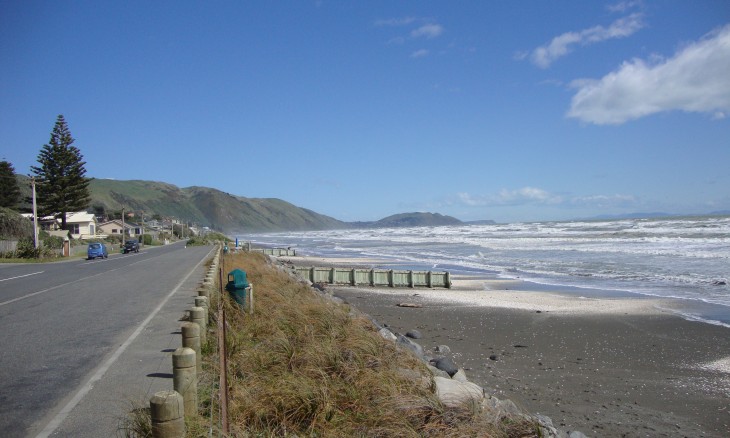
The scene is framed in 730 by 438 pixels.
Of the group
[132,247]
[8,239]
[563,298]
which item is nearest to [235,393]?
[563,298]

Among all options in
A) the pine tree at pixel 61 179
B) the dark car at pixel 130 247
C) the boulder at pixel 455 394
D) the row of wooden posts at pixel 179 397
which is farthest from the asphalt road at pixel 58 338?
the pine tree at pixel 61 179

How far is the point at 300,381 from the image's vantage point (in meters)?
5.39

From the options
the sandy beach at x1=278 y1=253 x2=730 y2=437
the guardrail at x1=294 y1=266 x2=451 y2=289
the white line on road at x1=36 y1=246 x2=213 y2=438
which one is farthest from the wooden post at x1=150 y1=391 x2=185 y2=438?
the guardrail at x1=294 y1=266 x2=451 y2=289

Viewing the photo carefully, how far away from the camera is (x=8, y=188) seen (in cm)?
7800

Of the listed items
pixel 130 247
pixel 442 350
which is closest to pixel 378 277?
pixel 442 350

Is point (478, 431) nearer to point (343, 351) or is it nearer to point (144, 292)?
point (343, 351)

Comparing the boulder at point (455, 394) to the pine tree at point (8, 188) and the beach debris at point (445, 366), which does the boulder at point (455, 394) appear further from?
the pine tree at point (8, 188)

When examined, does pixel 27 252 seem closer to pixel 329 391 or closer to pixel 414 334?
pixel 414 334

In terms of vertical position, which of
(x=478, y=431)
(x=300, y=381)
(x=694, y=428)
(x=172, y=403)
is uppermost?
(x=172, y=403)

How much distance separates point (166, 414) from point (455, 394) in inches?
142

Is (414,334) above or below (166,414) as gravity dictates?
below

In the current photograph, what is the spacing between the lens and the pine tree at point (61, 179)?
67.4 m

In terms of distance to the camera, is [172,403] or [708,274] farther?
[708,274]

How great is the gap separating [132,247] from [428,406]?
2097 inches
